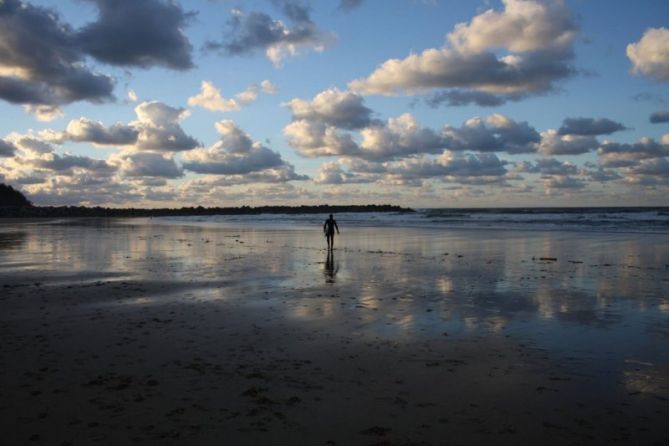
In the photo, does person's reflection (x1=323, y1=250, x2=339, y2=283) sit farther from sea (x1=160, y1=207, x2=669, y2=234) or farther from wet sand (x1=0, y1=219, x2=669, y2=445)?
sea (x1=160, y1=207, x2=669, y2=234)

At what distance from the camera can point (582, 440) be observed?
5234mm

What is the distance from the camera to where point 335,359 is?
7.81 metres

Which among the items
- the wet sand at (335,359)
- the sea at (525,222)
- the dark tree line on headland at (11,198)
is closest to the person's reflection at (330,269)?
the wet sand at (335,359)

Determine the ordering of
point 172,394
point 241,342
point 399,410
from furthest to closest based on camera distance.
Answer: point 241,342 < point 172,394 < point 399,410

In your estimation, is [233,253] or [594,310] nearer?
[594,310]

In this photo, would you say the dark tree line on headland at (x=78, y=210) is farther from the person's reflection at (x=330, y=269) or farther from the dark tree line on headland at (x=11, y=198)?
the person's reflection at (x=330, y=269)

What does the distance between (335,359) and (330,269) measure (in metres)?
11.0

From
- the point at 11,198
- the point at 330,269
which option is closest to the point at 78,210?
the point at 11,198

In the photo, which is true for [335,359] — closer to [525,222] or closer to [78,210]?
[525,222]

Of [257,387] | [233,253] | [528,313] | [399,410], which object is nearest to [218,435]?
[257,387]

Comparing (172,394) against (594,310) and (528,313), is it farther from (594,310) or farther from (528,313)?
(594,310)

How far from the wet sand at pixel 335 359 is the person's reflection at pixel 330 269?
32 centimetres

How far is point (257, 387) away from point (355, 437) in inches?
70.7

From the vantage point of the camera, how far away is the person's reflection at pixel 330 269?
16.4 metres
